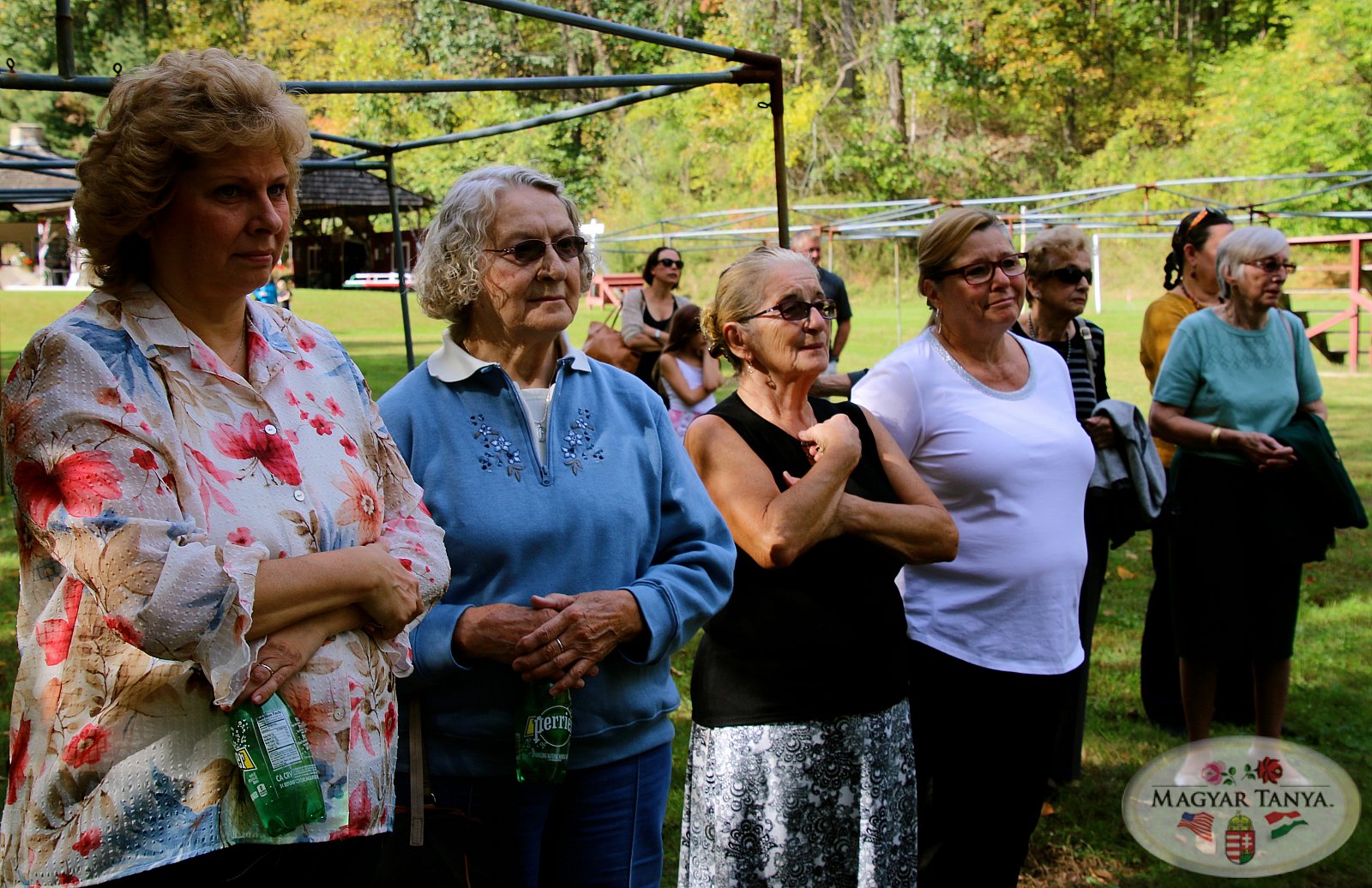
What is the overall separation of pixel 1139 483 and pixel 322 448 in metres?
2.78

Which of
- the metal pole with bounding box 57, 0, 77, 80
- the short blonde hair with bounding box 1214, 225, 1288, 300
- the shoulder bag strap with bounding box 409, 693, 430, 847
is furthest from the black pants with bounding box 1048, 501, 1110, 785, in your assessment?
the metal pole with bounding box 57, 0, 77, 80

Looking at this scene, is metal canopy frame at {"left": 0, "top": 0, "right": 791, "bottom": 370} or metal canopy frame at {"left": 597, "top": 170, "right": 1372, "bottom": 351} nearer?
metal canopy frame at {"left": 0, "top": 0, "right": 791, "bottom": 370}

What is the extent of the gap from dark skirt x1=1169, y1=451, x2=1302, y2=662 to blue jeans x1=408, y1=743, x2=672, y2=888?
256cm

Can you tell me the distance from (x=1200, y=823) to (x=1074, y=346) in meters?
1.63

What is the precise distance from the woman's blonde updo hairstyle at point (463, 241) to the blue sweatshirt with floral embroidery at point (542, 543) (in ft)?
0.40

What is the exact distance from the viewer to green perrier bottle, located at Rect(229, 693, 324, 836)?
64.7 inches

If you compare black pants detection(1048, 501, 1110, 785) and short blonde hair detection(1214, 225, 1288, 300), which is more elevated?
short blonde hair detection(1214, 225, 1288, 300)

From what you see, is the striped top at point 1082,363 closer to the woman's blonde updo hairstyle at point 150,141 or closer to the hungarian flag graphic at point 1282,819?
the hungarian flag graphic at point 1282,819

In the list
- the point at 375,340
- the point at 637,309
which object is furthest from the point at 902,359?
the point at 375,340

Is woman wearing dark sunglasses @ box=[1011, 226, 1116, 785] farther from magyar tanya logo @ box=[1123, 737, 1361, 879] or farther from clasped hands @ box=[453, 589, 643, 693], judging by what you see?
clasped hands @ box=[453, 589, 643, 693]

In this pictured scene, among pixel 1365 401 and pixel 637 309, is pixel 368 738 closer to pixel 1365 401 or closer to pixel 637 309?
pixel 637 309

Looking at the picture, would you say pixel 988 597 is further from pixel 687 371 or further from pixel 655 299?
pixel 655 299

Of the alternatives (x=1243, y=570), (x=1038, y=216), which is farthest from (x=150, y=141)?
(x=1038, y=216)

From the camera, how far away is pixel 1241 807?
3879 mm
